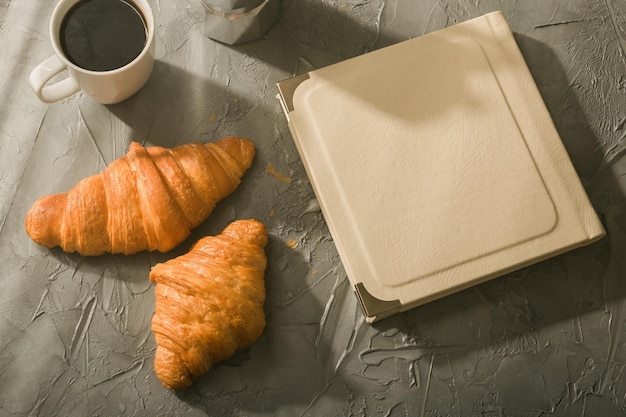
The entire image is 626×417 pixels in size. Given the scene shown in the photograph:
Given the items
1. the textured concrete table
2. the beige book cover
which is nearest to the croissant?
the textured concrete table

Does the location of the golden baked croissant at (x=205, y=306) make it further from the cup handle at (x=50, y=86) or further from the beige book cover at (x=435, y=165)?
the cup handle at (x=50, y=86)

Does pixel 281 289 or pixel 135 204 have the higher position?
pixel 135 204

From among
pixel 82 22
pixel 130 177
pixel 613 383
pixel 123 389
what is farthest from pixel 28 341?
pixel 613 383

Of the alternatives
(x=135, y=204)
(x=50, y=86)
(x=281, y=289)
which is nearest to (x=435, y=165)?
(x=281, y=289)

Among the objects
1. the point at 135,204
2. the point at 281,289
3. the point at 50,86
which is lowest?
the point at 281,289

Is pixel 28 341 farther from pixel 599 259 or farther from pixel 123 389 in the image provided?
pixel 599 259

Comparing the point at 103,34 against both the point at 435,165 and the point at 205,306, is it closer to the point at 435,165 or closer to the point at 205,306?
the point at 205,306
